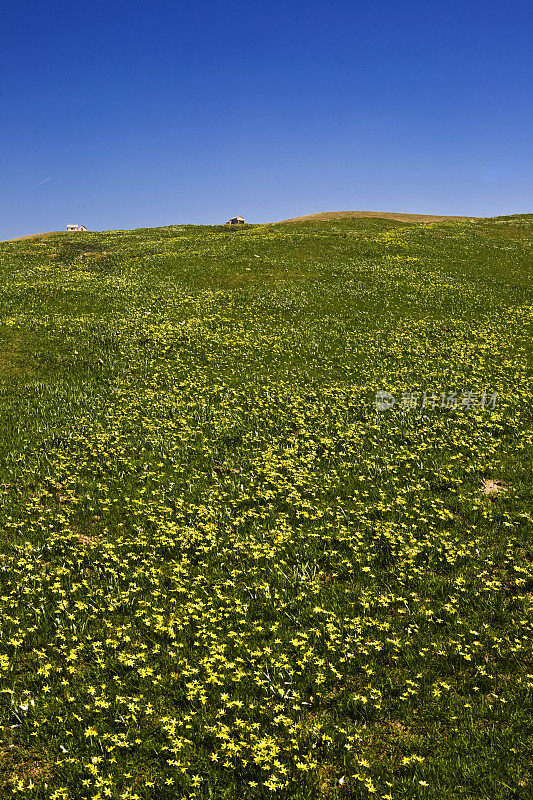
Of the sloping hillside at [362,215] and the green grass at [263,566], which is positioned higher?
the sloping hillside at [362,215]

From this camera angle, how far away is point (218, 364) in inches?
808

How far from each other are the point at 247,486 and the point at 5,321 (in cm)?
1949

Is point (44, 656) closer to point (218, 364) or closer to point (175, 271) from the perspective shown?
point (218, 364)

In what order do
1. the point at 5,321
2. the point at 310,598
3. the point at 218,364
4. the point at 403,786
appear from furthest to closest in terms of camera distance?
the point at 5,321 → the point at 218,364 → the point at 310,598 → the point at 403,786

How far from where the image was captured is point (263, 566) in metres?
9.27

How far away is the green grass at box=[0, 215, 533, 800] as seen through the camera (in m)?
5.73

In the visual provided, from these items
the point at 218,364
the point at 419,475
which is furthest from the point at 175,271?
the point at 419,475

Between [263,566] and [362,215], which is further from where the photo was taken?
[362,215]

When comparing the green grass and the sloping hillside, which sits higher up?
the sloping hillside

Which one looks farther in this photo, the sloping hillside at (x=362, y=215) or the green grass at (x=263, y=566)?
the sloping hillside at (x=362, y=215)

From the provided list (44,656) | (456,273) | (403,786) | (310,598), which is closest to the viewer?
(403,786)

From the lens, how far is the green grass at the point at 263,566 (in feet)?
18.8

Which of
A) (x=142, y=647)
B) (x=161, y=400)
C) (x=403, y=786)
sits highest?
(x=161, y=400)

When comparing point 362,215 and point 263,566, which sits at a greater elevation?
point 362,215
